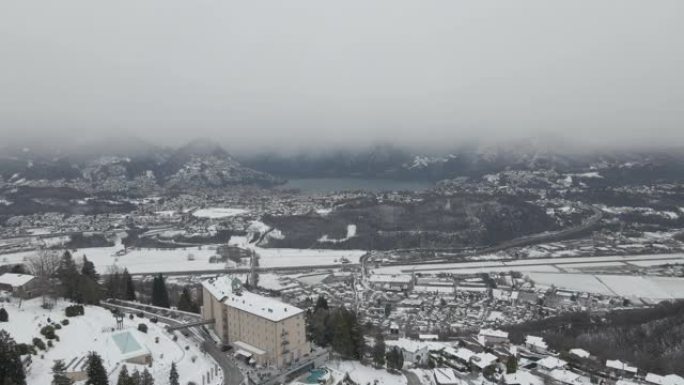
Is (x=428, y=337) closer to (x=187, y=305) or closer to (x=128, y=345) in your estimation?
(x=187, y=305)

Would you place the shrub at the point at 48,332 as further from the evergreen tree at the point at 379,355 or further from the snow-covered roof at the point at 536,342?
the snow-covered roof at the point at 536,342

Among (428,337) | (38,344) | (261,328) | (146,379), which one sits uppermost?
(38,344)

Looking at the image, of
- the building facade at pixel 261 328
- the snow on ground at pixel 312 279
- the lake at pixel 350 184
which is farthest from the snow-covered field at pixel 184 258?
the lake at pixel 350 184

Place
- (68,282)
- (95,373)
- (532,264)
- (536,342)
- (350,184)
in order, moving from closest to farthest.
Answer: (95,373)
(68,282)
(536,342)
(532,264)
(350,184)

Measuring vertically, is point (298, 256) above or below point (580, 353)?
below

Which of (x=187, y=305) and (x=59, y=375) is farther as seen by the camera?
(x=187, y=305)

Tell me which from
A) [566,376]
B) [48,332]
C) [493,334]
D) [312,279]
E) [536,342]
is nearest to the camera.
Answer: [48,332]

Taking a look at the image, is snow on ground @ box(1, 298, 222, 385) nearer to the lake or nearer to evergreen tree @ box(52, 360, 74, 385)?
evergreen tree @ box(52, 360, 74, 385)

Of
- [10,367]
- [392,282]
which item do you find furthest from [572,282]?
[10,367]

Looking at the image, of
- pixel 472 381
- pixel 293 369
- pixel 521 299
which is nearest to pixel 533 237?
pixel 521 299
